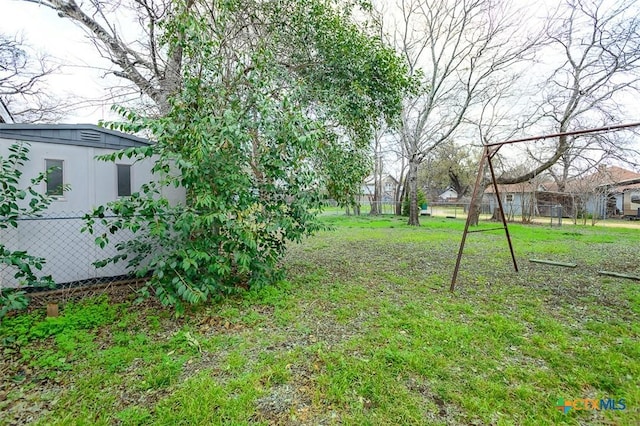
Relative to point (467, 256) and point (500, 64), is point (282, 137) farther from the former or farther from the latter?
point (500, 64)

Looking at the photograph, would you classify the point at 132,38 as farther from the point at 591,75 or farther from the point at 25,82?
the point at 591,75

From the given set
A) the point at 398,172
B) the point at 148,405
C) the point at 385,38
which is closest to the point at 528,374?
the point at 148,405

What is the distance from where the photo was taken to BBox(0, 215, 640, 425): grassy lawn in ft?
5.28

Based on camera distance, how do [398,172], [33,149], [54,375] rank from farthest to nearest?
1. [398,172]
2. [33,149]
3. [54,375]

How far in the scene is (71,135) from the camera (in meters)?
3.38

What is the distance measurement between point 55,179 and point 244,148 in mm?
2341

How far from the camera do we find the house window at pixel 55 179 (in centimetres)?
329

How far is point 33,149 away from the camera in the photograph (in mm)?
3162

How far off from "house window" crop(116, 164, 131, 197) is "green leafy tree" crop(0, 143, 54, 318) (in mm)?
727

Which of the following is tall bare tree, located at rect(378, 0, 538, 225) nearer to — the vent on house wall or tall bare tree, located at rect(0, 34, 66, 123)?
the vent on house wall

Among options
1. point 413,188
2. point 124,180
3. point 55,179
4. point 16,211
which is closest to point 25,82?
point 55,179

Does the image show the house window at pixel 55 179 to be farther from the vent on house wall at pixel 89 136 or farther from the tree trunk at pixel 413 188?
the tree trunk at pixel 413 188

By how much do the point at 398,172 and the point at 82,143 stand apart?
63.1ft

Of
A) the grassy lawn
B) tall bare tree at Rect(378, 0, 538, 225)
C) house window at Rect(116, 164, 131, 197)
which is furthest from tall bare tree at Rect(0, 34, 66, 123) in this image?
tall bare tree at Rect(378, 0, 538, 225)
